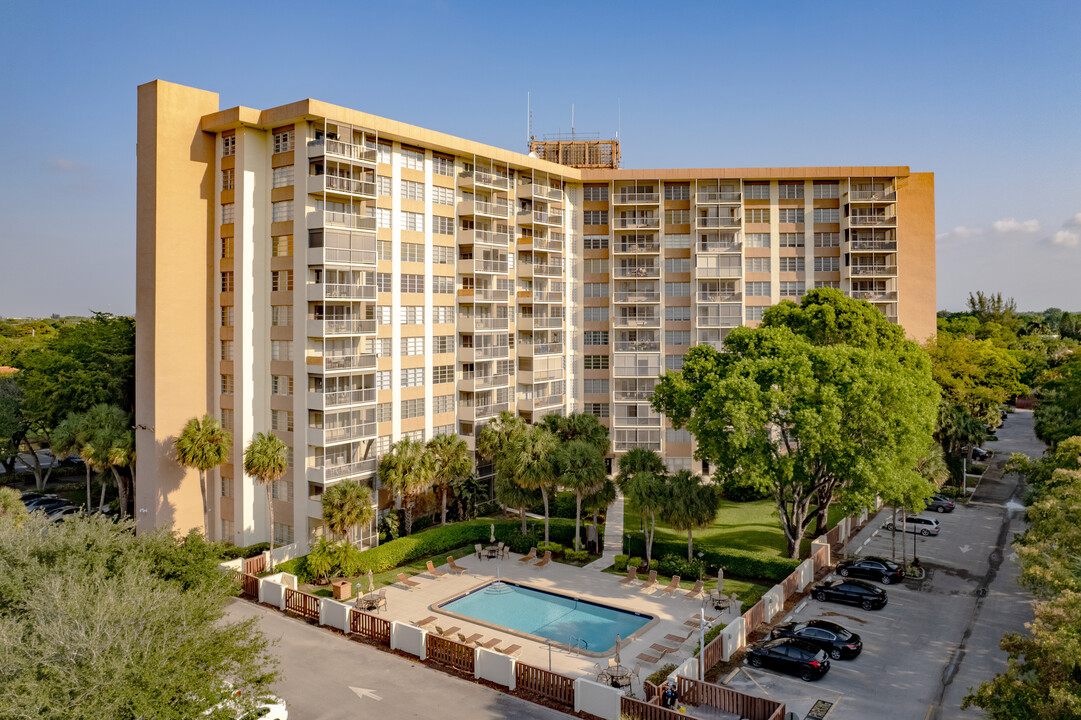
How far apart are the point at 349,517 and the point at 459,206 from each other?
24153 mm

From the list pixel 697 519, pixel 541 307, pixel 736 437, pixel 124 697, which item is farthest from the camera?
pixel 541 307

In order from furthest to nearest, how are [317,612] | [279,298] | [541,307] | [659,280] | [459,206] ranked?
[659,280]
[541,307]
[459,206]
[279,298]
[317,612]

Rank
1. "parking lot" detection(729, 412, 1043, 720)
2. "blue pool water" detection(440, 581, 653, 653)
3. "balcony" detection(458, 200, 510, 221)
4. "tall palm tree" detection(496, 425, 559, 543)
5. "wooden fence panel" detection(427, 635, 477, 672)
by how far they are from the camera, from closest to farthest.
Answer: "parking lot" detection(729, 412, 1043, 720) → "wooden fence panel" detection(427, 635, 477, 672) → "blue pool water" detection(440, 581, 653, 653) → "tall palm tree" detection(496, 425, 559, 543) → "balcony" detection(458, 200, 510, 221)

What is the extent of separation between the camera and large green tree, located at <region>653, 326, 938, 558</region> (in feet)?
113

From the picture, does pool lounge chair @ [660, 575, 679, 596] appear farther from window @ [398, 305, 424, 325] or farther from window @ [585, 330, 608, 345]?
window @ [585, 330, 608, 345]

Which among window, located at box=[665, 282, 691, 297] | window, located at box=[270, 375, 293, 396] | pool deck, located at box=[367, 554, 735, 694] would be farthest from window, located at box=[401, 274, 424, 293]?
window, located at box=[665, 282, 691, 297]

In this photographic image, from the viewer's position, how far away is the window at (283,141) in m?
43.4

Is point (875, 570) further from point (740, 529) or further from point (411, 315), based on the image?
point (411, 315)

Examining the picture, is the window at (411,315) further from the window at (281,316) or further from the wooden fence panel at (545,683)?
the wooden fence panel at (545,683)

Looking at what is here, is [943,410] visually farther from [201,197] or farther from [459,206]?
[201,197]

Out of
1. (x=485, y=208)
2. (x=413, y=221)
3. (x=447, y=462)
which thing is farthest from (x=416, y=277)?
(x=447, y=462)

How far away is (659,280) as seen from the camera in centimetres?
6444

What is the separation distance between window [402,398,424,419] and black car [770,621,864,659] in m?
27.3

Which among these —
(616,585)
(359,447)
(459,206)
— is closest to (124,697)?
(616,585)
